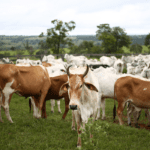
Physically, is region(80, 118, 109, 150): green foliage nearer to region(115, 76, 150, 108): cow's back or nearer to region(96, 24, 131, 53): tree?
region(115, 76, 150, 108): cow's back

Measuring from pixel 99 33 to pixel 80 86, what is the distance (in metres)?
61.0

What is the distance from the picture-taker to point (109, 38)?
57.0 metres

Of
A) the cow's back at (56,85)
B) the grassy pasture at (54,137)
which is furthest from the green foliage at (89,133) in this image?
the cow's back at (56,85)

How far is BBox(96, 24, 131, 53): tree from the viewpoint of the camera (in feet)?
191

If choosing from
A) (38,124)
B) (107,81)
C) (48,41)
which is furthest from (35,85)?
(48,41)

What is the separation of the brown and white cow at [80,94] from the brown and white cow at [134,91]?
1.92 metres

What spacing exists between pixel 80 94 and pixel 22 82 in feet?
8.90

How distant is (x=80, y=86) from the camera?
4281mm

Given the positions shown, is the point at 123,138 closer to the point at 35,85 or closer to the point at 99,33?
the point at 35,85

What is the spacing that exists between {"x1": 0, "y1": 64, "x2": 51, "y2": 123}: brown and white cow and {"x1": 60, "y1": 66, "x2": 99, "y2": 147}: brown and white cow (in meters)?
1.79

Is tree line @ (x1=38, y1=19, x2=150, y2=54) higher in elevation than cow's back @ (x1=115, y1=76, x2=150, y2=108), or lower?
higher

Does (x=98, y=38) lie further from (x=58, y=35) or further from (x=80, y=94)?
(x=80, y=94)

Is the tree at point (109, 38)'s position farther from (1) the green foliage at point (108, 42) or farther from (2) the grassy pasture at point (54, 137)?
(2) the grassy pasture at point (54, 137)

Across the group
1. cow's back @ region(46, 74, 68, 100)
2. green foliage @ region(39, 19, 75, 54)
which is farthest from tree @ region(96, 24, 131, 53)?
cow's back @ region(46, 74, 68, 100)
